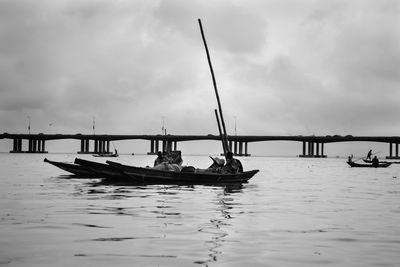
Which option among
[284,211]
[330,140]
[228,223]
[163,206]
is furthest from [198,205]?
[330,140]

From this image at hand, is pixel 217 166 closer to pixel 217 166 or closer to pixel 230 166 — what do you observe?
pixel 217 166

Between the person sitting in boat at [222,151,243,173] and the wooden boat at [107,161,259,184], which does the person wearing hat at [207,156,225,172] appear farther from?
the wooden boat at [107,161,259,184]

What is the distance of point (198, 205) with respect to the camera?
834 inches

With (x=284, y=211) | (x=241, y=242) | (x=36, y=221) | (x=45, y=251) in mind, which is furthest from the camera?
(x=284, y=211)

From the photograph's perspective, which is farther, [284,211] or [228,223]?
[284,211]

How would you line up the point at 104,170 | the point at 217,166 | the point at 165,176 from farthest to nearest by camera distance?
the point at 104,170 < the point at 217,166 < the point at 165,176

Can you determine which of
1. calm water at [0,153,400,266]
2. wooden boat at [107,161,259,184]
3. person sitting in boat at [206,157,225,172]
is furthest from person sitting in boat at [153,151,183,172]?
calm water at [0,153,400,266]

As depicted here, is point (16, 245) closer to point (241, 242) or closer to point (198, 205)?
point (241, 242)

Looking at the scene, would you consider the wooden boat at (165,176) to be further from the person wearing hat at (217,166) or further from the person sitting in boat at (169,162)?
the person wearing hat at (217,166)

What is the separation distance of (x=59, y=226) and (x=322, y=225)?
7154 mm

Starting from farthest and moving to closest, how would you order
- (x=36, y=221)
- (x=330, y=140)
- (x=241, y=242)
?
1. (x=330, y=140)
2. (x=36, y=221)
3. (x=241, y=242)

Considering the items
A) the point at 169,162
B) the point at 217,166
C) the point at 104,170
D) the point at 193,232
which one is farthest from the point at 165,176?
the point at 193,232

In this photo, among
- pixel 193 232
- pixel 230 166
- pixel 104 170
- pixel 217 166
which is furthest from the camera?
pixel 104 170

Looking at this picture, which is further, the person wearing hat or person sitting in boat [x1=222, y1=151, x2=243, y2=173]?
the person wearing hat
